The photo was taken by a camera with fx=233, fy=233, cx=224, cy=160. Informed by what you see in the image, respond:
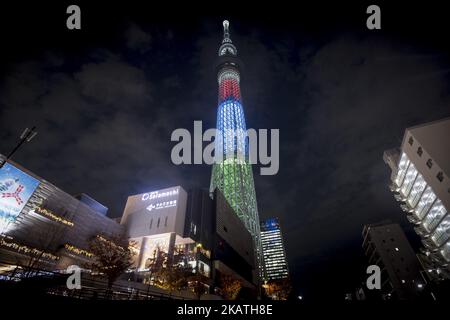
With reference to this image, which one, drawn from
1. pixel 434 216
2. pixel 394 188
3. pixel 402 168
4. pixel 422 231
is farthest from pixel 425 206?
pixel 394 188

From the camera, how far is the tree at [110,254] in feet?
85.3

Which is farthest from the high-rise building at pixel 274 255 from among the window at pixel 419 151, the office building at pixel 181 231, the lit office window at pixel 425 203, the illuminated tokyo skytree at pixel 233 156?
the window at pixel 419 151

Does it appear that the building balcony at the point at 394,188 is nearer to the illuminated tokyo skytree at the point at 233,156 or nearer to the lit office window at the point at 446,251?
the lit office window at the point at 446,251

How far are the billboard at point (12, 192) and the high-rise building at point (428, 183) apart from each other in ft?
183

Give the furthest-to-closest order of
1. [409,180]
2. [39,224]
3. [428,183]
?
[409,180] → [428,183] → [39,224]

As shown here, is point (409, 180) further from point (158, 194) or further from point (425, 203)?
point (158, 194)

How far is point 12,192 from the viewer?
1033 inches

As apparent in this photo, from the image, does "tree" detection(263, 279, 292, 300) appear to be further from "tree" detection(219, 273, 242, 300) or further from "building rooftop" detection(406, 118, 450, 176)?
"building rooftop" detection(406, 118, 450, 176)

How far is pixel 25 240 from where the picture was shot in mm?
27109

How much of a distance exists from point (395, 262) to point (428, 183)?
47.8 metres

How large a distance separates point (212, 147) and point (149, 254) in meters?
59.7

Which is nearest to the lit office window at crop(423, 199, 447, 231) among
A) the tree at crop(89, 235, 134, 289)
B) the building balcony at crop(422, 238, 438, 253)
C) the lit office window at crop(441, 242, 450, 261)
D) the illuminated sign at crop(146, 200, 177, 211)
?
the building balcony at crop(422, 238, 438, 253)

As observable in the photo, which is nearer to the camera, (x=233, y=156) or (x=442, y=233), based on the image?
(x=442, y=233)
